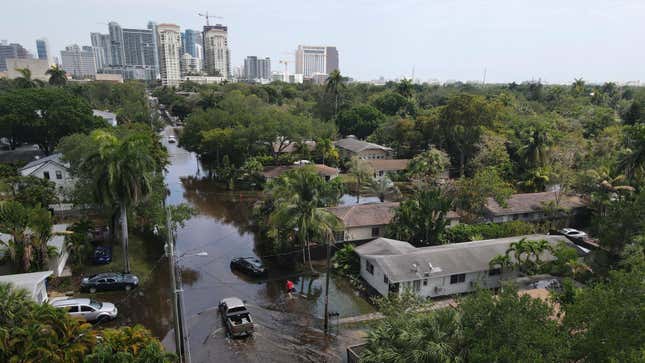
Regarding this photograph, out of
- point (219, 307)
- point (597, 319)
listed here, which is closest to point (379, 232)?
point (219, 307)

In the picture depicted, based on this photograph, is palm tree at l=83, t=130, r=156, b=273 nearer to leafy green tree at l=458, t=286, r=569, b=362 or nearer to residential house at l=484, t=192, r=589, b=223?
leafy green tree at l=458, t=286, r=569, b=362

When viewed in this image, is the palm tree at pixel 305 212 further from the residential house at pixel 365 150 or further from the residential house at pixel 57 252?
the residential house at pixel 365 150

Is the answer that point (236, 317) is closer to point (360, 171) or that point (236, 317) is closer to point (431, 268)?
point (431, 268)

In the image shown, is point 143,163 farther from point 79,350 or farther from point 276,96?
point 276,96

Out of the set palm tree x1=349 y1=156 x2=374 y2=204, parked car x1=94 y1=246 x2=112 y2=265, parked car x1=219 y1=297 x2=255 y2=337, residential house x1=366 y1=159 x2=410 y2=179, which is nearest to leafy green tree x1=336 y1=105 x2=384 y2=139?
residential house x1=366 y1=159 x2=410 y2=179

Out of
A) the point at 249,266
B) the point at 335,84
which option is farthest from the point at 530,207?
the point at 335,84

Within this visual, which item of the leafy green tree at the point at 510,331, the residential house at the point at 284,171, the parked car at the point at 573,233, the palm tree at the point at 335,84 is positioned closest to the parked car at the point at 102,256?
the residential house at the point at 284,171
